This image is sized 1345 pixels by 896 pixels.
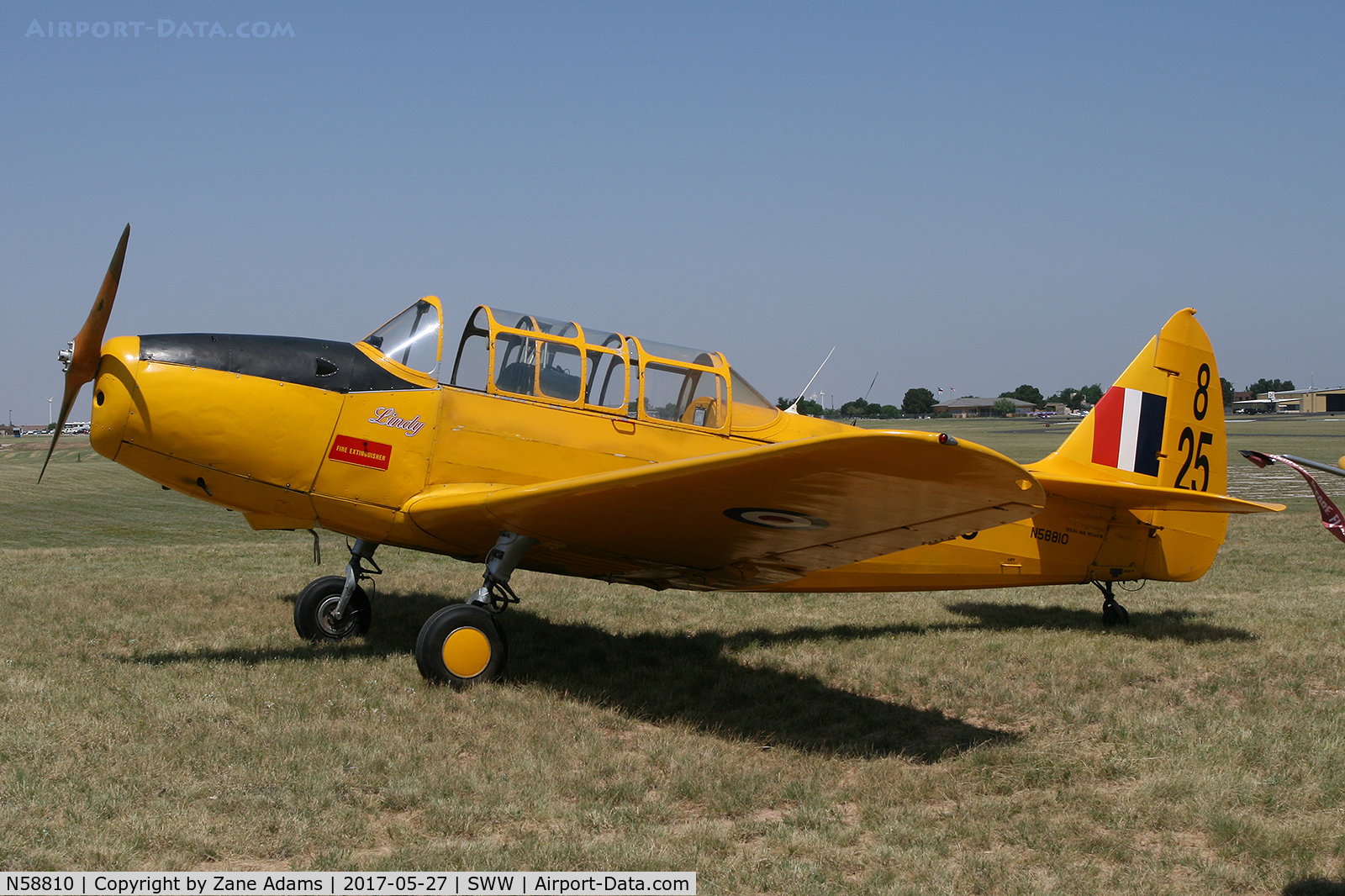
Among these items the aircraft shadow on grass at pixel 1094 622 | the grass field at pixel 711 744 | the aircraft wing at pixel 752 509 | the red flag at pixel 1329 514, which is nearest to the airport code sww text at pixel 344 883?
the grass field at pixel 711 744

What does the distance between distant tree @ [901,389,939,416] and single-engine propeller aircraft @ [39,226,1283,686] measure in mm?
119249

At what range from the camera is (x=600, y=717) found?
5.51m

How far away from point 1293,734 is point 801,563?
287cm

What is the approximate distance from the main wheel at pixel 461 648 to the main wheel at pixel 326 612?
6.21 ft

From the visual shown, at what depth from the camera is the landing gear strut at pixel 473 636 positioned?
5891mm

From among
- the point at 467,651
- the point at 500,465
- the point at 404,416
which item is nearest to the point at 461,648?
the point at 467,651

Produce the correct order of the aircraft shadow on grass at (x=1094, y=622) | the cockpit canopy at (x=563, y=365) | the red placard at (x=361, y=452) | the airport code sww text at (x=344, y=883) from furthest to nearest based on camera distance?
the aircraft shadow on grass at (x=1094, y=622) < the cockpit canopy at (x=563, y=365) < the red placard at (x=361, y=452) < the airport code sww text at (x=344, y=883)

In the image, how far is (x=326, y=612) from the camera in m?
7.57

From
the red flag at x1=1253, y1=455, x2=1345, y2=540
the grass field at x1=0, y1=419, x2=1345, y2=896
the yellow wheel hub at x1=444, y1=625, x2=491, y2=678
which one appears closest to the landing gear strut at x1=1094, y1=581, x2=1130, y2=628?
the grass field at x1=0, y1=419, x2=1345, y2=896

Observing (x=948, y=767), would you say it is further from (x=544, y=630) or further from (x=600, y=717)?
(x=544, y=630)

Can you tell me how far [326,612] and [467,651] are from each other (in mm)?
2183

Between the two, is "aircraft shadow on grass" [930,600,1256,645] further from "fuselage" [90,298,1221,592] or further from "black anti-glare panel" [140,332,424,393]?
"black anti-glare panel" [140,332,424,393]

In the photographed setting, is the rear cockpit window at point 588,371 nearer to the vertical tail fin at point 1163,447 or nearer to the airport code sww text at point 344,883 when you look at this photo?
the vertical tail fin at point 1163,447

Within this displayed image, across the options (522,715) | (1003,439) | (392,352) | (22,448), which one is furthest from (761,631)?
(22,448)
